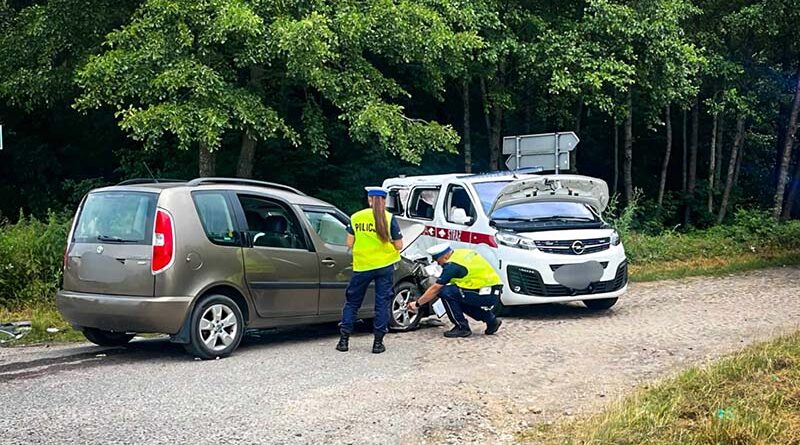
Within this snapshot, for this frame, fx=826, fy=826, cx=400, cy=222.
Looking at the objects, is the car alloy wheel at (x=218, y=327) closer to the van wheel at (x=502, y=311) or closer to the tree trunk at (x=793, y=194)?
the van wheel at (x=502, y=311)

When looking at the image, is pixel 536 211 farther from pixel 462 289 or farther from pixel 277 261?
pixel 277 261

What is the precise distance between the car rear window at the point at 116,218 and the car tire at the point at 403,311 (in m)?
3.13

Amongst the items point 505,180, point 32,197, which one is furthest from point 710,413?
point 32,197

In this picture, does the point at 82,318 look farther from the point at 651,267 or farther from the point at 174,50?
the point at 651,267

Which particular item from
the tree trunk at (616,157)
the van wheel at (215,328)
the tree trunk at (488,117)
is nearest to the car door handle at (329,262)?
the van wheel at (215,328)

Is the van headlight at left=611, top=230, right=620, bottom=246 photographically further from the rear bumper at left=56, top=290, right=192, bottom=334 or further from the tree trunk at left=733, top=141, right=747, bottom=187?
the tree trunk at left=733, top=141, right=747, bottom=187

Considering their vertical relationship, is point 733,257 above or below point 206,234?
below

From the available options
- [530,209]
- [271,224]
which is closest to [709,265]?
[530,209]

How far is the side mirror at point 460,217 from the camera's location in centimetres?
1159

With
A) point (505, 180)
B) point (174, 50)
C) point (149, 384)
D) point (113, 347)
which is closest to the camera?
point (149, 384)

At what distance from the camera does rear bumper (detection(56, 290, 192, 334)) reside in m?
7.48

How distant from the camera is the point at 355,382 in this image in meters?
6.96

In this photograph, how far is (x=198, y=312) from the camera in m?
7.72

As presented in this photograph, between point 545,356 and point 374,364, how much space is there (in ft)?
5.64
